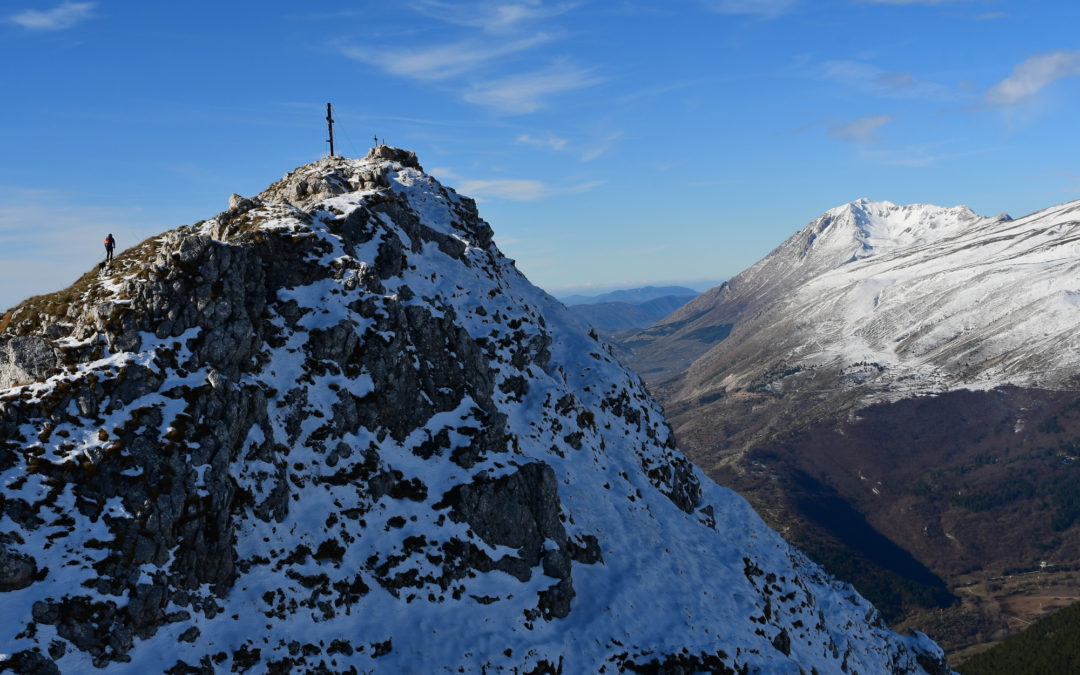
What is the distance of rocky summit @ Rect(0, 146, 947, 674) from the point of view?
105 ft

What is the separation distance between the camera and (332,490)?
133 ft

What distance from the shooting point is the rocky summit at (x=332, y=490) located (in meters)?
31.9

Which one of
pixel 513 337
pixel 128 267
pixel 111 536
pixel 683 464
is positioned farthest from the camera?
pixel 683 464

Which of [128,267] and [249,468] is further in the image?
[128,267]

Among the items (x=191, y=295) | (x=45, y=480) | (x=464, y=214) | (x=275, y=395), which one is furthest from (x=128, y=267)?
(x=464, y=214)

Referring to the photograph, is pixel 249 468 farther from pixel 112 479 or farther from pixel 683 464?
pixel 683 464

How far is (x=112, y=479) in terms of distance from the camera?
33000 mm

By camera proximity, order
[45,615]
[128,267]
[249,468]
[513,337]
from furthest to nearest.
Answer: [513,337], [128,267], [249,468], [45,615]

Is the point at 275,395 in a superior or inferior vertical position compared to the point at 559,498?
superior

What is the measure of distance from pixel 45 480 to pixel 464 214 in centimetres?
4637

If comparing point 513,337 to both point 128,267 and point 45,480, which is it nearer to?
point 128,267

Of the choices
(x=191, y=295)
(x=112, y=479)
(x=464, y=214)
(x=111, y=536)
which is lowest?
(x=111, y=536)

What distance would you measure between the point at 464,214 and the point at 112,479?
4476 centimetres

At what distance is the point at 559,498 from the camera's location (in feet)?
158
